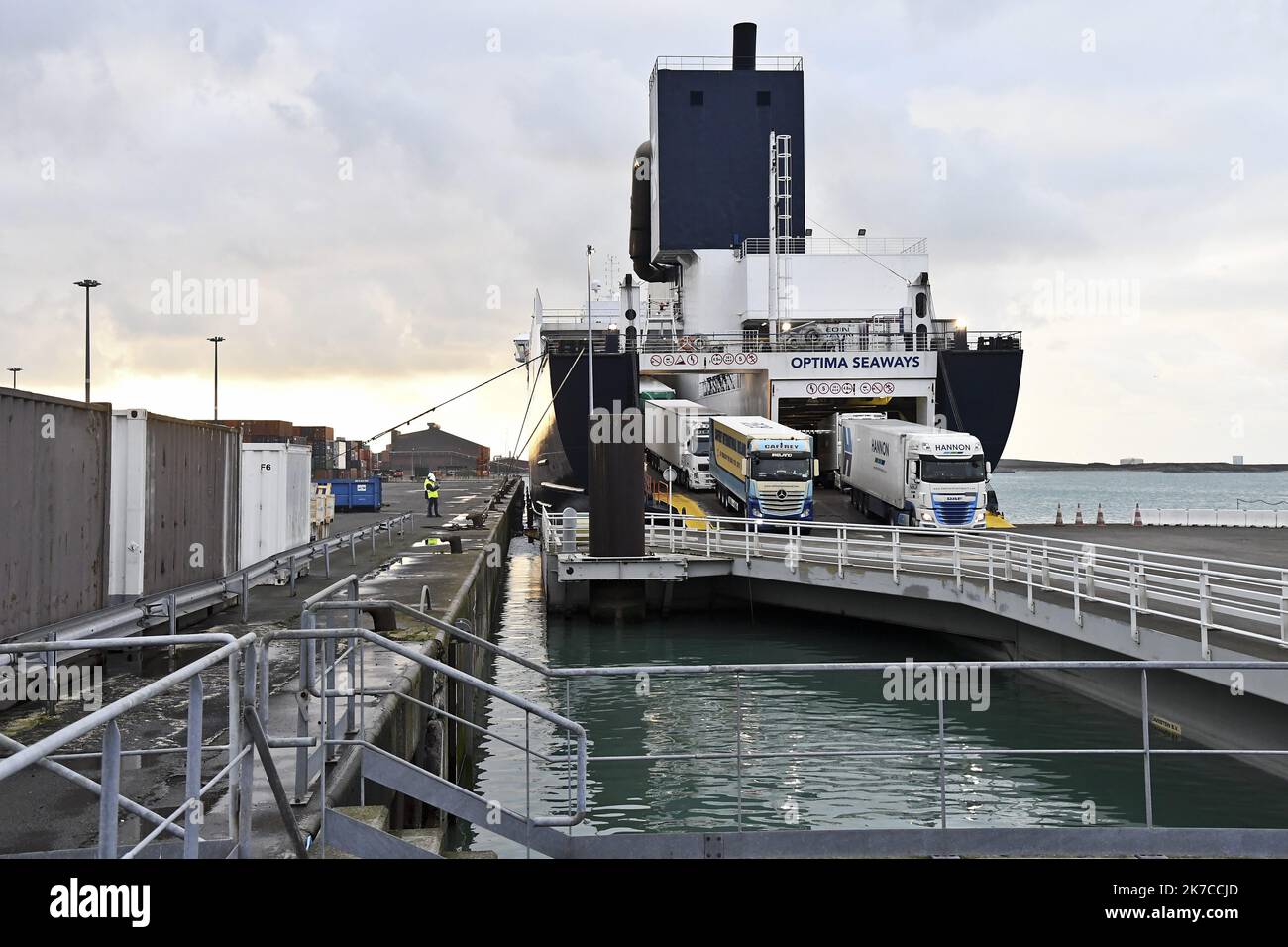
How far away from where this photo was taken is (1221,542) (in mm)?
29781

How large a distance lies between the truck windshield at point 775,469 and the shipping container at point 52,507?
69.9 ft

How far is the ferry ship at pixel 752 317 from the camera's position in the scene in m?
38.2

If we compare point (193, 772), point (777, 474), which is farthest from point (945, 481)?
point (193, 772)

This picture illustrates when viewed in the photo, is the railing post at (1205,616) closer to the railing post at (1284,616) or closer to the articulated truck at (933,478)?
the railing post at (1284,616)

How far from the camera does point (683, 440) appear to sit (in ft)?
138

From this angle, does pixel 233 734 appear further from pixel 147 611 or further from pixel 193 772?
pixel 147 611

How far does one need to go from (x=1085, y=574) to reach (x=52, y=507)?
14.2m

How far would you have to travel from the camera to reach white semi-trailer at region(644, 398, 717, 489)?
40594 mm

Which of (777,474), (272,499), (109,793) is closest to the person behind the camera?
(109,793)

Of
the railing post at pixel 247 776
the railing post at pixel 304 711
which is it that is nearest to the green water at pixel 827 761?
the railing post at pixel 304 711

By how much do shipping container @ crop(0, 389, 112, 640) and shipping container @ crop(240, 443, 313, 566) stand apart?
6249 millimetres
